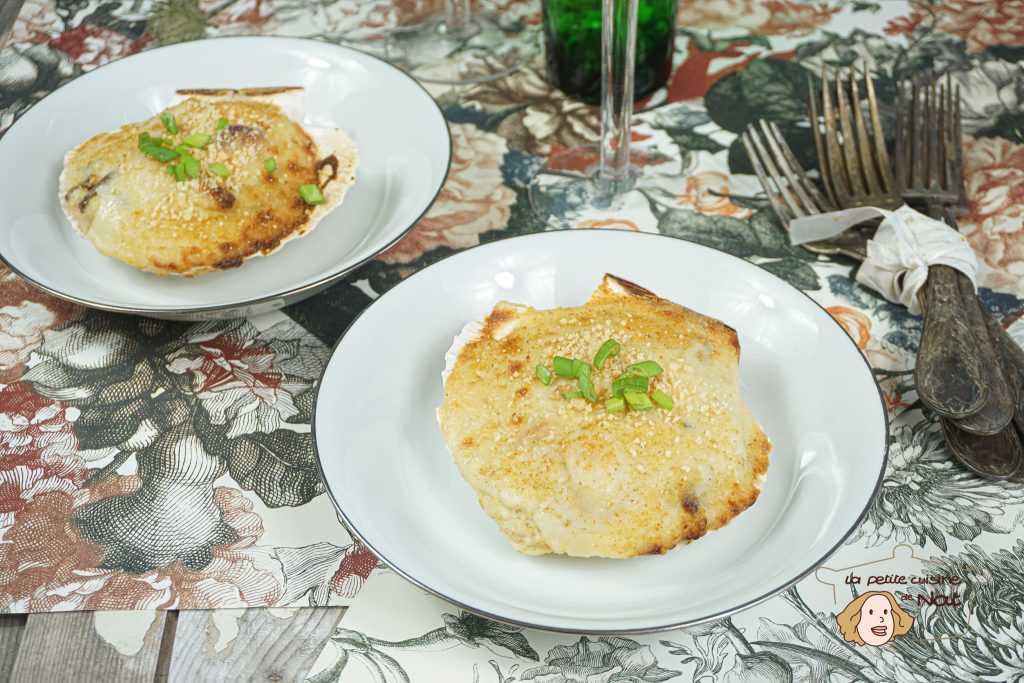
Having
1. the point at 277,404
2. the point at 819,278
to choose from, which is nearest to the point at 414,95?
the point at 277,404

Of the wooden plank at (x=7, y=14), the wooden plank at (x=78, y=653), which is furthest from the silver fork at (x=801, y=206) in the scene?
the wooden plank at (x=7, y=14)

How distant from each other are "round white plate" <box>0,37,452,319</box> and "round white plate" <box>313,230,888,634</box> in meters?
0.20

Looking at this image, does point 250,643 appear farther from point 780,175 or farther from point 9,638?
point 780,175

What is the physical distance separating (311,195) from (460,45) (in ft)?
3.01

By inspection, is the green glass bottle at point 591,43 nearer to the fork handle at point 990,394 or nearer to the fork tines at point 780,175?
the fork tines at point 780,175

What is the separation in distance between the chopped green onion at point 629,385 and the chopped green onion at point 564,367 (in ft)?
0.21

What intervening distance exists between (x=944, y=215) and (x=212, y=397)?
4.56ft

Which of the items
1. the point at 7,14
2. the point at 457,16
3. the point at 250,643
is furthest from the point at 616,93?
the point at 7,14

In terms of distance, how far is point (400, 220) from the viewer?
5.74 feet

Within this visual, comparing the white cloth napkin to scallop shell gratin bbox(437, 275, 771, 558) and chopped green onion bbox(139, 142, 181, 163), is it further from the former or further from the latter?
chopped green onion bbox(139, 142, 181, 163)

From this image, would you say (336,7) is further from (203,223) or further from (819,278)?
(819,278)

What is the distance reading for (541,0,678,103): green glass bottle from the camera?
7.31 feet

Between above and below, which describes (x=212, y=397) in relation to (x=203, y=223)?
below

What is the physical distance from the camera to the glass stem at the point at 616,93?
1.94 metres
